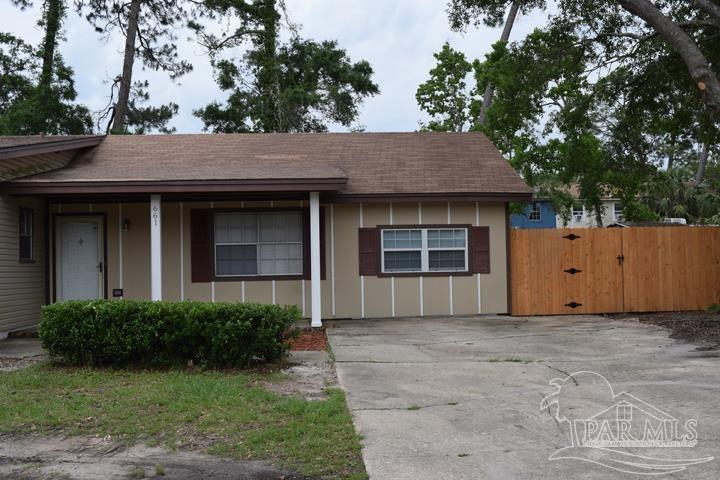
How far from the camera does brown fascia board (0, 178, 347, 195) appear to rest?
11.8m

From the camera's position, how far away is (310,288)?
13773 mm

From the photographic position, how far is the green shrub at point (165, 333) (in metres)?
8.12

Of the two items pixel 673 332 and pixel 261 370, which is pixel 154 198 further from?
pixel 673 332

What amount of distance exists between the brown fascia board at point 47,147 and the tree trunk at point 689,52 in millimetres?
11286

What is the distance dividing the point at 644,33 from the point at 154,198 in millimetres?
11684

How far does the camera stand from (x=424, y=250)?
554 inches

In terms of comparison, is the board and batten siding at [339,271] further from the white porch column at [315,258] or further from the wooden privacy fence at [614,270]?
the white porch column at [315,258]

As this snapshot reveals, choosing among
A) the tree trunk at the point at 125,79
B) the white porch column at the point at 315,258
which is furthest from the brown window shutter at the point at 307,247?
the tree trunk at the point at 125,79

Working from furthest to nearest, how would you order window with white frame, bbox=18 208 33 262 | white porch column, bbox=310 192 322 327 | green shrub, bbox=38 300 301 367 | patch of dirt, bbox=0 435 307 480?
1. window with white frame, bbox=18 208 33 262
2. white porch column, bbox=310 192 322 327
3. green shrub, bbox=38 300 301 367
4. patch of dirt, bbox=0 435 307 480

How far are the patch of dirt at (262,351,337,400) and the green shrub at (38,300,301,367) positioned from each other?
0.37m

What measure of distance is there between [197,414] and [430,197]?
850 cm

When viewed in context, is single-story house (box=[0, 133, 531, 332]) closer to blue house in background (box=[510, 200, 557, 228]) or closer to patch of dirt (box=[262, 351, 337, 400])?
patch of dirt (box=[262, 351, 337, 400])

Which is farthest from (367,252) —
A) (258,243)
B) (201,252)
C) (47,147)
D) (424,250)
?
(47,147)

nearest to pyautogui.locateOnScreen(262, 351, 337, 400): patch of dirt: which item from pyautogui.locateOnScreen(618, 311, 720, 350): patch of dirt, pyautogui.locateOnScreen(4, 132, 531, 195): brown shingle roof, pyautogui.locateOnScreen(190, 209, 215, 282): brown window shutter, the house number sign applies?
pyautogui.locateOnScreen(4, 132, 531, 195): brown shingle roof
